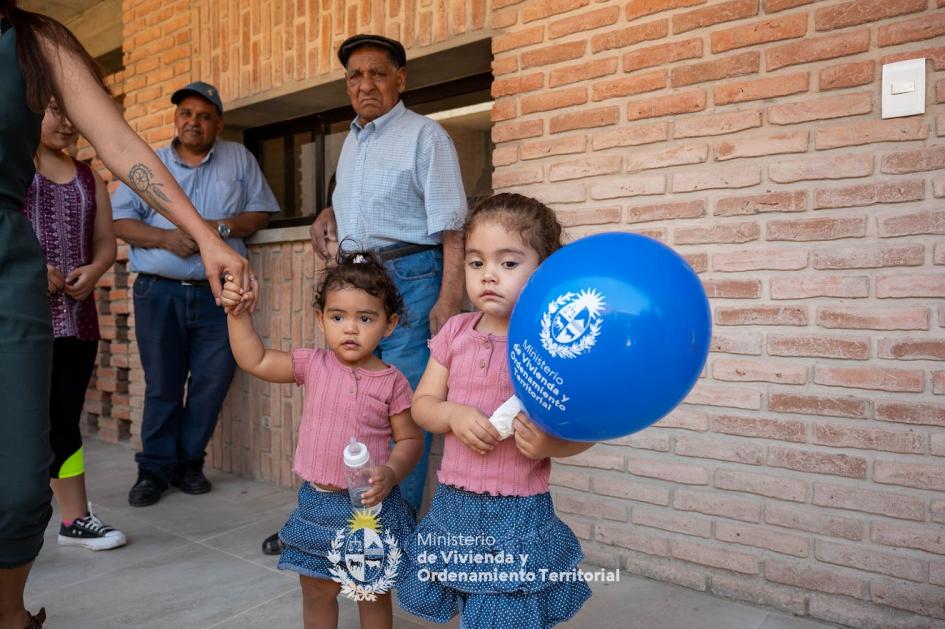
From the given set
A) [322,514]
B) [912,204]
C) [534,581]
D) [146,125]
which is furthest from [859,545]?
[146,125]

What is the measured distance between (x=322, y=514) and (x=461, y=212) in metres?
1.31

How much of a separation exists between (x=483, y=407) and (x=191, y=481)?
2817 mm

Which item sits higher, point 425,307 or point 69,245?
point 69,245

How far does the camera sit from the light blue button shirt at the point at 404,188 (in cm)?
281

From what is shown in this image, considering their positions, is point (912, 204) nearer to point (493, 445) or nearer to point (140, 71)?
point (493, 445)

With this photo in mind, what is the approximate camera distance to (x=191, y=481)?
13.1 ft

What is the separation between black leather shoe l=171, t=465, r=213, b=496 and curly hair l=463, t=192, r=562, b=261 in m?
2.88

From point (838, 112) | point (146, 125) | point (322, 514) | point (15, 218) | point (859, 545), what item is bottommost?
point (859, 545)

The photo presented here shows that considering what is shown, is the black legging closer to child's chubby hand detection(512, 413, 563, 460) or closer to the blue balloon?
child's chubby hand detection(512, 413, 563, 460)

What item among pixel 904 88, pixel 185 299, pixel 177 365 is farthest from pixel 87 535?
pixel 904 88

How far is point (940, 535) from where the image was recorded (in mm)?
2172

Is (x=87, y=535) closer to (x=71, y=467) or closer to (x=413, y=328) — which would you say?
(x=71, y=467)

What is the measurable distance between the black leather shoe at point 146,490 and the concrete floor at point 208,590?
3.4 inches

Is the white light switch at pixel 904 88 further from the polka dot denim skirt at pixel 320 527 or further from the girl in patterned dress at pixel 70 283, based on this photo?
the girl in patterned dress at pixel 70 283
